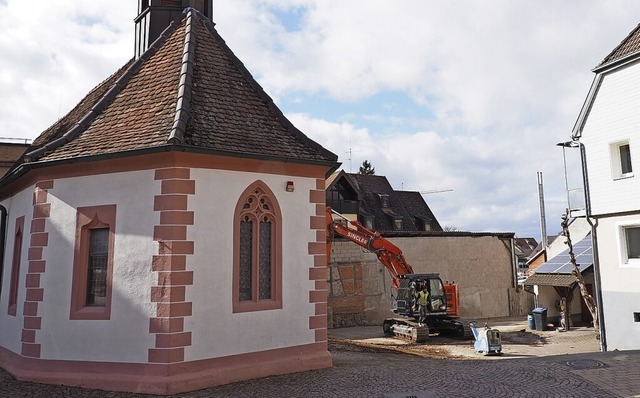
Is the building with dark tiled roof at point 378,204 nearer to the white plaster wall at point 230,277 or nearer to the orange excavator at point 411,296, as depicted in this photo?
the orange excavator at point 411,296

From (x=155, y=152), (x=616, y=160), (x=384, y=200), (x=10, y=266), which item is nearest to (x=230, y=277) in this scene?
(x=155, y=152)

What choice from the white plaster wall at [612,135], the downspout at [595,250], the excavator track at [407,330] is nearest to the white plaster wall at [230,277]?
the excavator track at [407,330]

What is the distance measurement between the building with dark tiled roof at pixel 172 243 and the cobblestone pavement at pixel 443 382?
424mm

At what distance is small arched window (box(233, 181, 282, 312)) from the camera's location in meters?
9.76

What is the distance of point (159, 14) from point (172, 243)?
7.56 meters

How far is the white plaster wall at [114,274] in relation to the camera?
352 inches

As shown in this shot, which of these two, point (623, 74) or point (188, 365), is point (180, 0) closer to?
point (188, 365)

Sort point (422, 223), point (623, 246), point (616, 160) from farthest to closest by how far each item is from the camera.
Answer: point (422, 223) → point (616, 160) → point (623, 246)

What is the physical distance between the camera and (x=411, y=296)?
19.6 meters

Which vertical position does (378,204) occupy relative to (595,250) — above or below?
above

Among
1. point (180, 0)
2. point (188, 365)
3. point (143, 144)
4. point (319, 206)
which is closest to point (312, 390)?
point (188, 365)

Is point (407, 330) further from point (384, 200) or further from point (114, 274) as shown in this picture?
point (384, 200)

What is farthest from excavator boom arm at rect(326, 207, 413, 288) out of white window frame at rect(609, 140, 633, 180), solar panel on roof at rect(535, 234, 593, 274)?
white window frame at rect(609, 140, 633, 180)

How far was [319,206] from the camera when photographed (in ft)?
36.3
